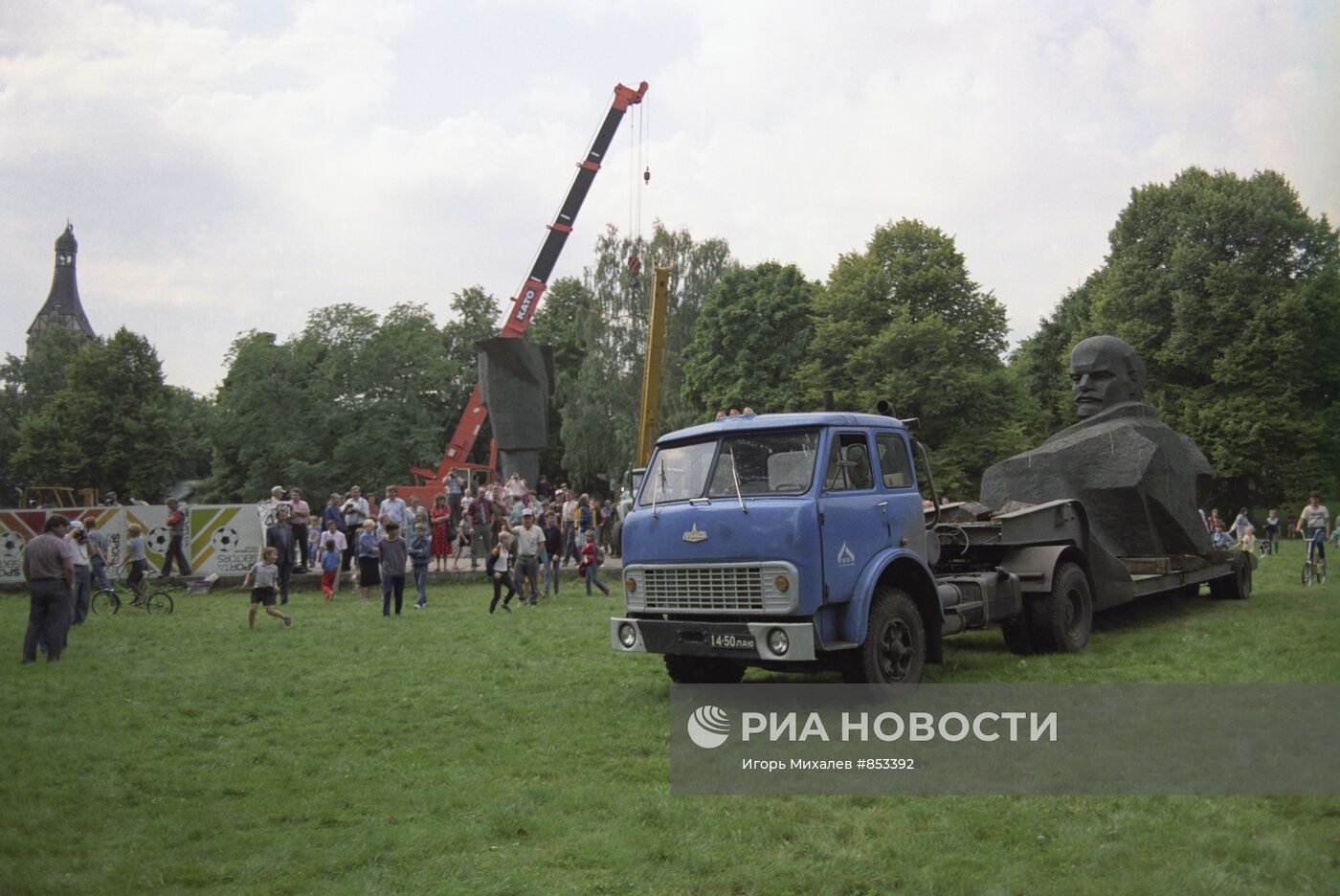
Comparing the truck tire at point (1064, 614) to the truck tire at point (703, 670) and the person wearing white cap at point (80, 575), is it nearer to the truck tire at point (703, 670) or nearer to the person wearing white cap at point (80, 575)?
the truck tire at point (703, 670)

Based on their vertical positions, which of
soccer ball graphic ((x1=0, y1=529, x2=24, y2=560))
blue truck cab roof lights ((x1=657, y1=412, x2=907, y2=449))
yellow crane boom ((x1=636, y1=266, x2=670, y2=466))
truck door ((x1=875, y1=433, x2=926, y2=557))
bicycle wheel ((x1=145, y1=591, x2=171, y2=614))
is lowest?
bicycle wheel ((x1=145, y1=591, x2=171, y2=614))

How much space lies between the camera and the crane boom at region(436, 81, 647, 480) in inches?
1286

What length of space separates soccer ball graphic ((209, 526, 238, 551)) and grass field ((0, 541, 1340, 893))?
394 inches

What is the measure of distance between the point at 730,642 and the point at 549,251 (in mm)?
26002

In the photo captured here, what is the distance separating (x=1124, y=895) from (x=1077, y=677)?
5.13m

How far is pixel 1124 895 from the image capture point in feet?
15.6

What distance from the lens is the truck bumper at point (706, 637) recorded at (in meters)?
8.05

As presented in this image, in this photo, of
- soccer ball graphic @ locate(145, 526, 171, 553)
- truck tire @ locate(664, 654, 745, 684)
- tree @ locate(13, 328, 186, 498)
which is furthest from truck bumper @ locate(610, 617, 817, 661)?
tree @ locate(13, 328, 186, 498)

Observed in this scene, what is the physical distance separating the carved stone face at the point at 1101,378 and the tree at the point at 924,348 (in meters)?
21.4

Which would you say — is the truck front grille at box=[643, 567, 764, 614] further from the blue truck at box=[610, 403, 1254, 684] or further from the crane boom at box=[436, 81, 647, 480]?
the crane boom at box=[436, 81, 647, 480]

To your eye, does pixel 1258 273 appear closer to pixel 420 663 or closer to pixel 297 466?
pixel 420 663

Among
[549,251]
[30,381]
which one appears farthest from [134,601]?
[30,381]

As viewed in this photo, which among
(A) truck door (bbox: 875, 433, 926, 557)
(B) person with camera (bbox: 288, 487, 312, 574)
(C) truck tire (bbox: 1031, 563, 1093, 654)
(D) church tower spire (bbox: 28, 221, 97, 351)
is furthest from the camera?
(D) church tower spire (bbox: 28, 221, 97, 351)

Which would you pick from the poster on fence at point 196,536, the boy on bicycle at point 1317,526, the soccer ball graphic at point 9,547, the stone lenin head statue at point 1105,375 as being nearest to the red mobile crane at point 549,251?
the poster on fence at point 196,536
